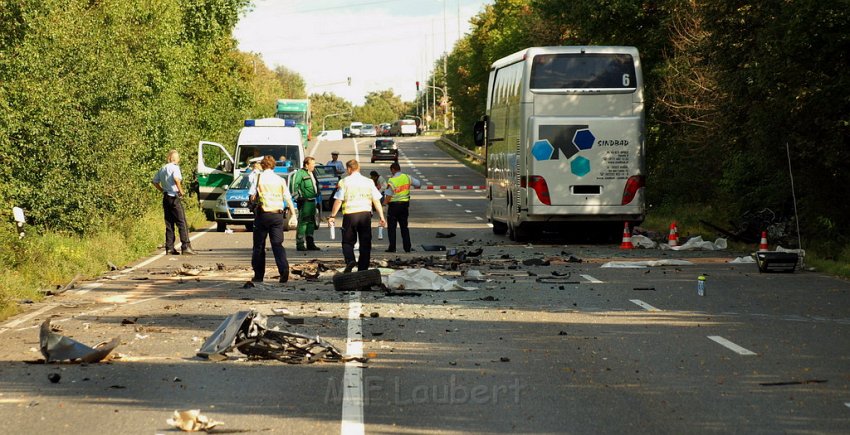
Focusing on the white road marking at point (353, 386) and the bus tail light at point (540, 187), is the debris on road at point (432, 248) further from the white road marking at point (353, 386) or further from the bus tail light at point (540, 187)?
the white road marking at point (353, 386)

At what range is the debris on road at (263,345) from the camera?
10.4m

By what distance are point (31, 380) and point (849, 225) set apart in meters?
17.0

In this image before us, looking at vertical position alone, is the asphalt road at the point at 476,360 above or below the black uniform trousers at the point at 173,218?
below

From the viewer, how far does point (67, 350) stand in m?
10.3

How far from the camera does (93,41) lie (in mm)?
29031

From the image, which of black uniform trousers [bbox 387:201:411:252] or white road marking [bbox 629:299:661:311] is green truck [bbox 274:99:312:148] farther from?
white road marking [bbox 629:299:661:311]

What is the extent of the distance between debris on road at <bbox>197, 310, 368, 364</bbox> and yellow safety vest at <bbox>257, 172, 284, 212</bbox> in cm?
684

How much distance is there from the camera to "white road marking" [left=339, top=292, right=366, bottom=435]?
7621mm

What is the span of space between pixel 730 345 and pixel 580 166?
47.7 feet

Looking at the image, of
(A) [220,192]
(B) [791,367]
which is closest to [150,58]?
(A) [220,192]

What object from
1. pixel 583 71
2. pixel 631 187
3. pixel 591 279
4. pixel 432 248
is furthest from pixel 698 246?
pixel 591 279

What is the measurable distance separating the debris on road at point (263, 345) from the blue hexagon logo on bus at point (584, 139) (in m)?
15.3

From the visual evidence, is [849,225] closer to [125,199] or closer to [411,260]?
[411,260]

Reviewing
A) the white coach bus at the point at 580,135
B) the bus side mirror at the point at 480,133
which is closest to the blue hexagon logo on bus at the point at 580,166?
the white coach bus at the point at 580,135
